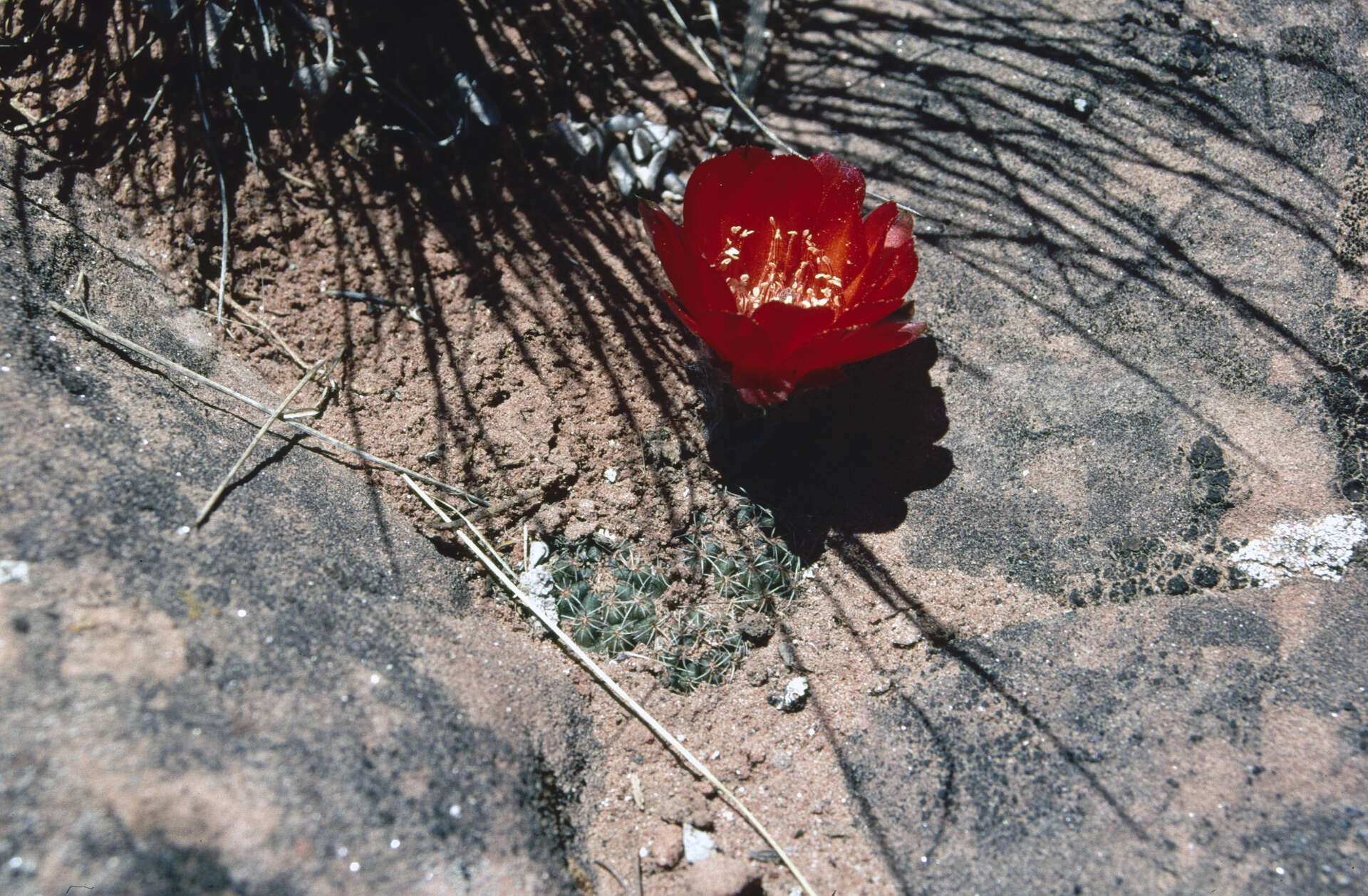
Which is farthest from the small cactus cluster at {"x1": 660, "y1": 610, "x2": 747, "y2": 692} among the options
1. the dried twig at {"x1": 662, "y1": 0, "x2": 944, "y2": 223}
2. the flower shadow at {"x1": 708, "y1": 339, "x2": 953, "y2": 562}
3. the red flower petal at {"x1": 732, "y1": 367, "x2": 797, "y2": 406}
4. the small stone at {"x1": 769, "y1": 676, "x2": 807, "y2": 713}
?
the dried twig at {"x1": 662, "y1": 0, "x2": 944, "y2": 223}

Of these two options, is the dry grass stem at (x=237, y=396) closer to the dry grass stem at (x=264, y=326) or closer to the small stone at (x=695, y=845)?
the dry grass stem at (x=264, y=326)

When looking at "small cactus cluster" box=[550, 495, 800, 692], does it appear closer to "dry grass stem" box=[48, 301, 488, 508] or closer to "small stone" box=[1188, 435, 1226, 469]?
"dry grass stem" box=[48, 301, 488, 508]

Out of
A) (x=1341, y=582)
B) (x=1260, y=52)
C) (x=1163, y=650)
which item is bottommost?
(x=1163, y=650)

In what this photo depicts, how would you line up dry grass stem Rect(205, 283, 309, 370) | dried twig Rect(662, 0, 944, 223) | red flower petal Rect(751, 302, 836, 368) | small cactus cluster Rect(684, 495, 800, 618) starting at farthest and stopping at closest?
dried twig Rect(662, 0, 944, 223), dry grass stem Rect(205, 283, 309, 370), small cactus cluster Rect(684, 495, 800, 618), red flower petal Rect(751, 302, 836, 368)

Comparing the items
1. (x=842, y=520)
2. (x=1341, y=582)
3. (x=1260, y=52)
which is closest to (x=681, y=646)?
(x=842, y=520)

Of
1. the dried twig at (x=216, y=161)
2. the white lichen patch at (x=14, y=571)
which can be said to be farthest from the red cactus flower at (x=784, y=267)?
the white lichen patch at (x=14, y=571)

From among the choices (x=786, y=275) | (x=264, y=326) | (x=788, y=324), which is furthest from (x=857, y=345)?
(x=264, y=326)

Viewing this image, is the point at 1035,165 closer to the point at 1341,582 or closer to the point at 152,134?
the point at 1341,582
